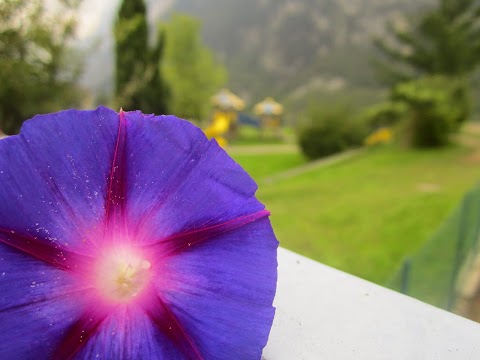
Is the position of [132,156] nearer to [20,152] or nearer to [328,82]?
[20,152]

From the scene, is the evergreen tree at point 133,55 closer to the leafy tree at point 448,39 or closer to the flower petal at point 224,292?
Result: the flower petal at point 224,292

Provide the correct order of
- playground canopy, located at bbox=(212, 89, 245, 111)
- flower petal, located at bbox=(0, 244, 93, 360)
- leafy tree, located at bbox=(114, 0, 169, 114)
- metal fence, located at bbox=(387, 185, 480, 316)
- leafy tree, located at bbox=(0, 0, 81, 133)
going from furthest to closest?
playground canopy, located at bbox=(212, 89, 245, 111) < leafy tree, located at bbox=(114, 0, 169, 114) < leafy tree, located at bbox=(0, 0, 81, 133) < metal fence, located at bbox=(387, 185, 480, 316) < flower petal, located at bbox=(0, 244, 93, 360)

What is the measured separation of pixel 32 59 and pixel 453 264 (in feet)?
10.8

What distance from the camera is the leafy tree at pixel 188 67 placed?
47.6ft

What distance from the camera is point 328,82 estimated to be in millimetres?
29672

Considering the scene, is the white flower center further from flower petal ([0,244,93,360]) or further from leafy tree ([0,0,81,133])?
leafy tree ([0,0,81,133])

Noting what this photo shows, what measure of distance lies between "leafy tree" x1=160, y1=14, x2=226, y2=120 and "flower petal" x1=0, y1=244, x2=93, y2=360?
14.1m

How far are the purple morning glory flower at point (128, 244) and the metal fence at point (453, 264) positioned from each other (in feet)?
5.65

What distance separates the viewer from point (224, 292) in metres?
0.29

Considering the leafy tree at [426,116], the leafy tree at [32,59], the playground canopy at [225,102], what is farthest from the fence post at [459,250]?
the playground canopy at [225,102]

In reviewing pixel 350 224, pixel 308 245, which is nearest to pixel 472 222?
pixel 308 245

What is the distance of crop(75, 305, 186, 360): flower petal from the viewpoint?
0.89 ft

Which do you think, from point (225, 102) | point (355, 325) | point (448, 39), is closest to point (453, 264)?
point (355, 325)

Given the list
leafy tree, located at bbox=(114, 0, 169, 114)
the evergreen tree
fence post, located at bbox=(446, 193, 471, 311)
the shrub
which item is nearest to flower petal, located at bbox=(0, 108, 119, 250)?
fence post, located at bbox=(446, 193, 471, 311)
